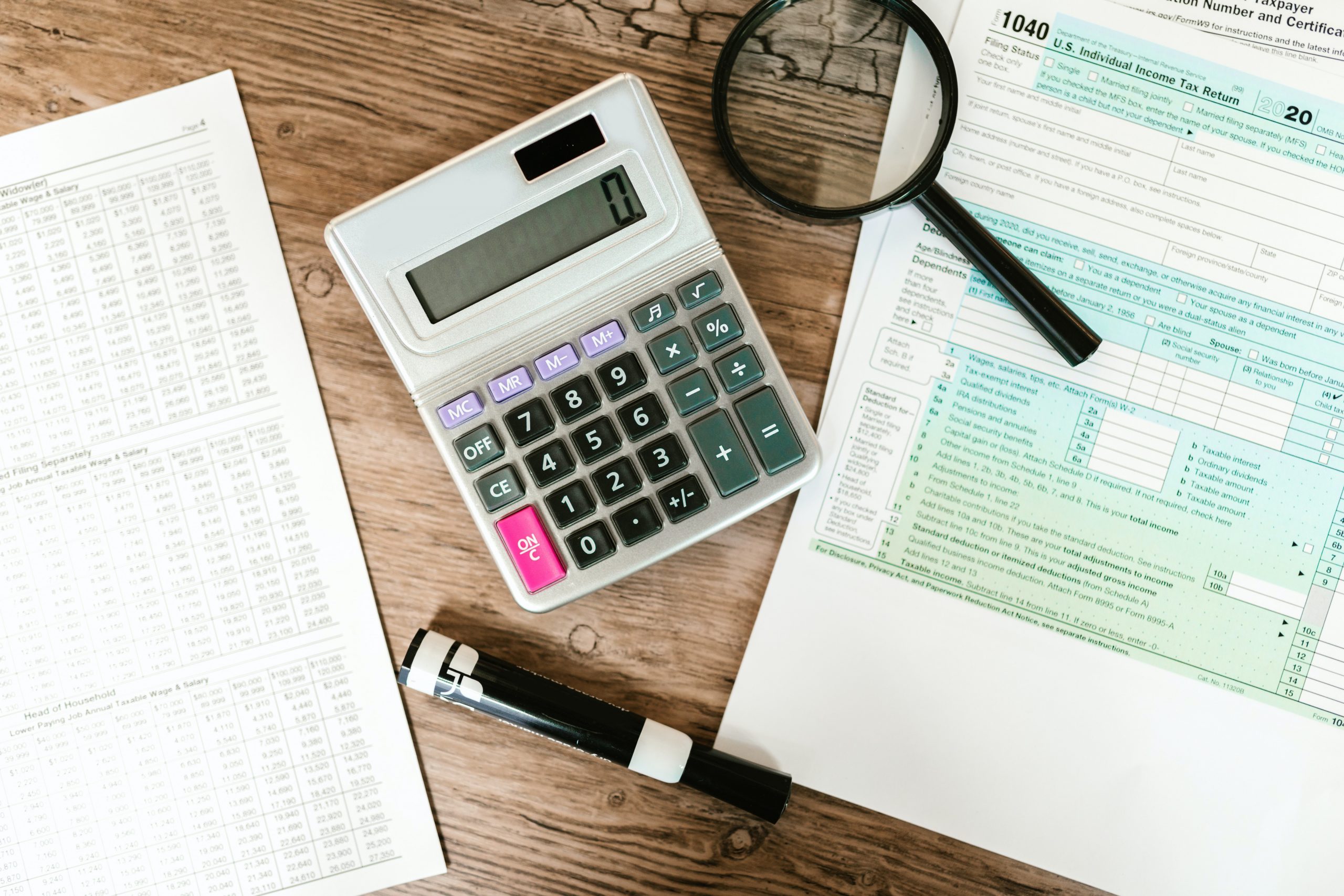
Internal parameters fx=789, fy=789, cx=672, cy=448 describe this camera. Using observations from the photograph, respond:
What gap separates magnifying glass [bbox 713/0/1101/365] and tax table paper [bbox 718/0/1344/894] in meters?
0.03

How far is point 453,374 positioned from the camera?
59cm

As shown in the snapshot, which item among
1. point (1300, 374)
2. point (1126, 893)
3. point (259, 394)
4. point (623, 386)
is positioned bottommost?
point (1126, 893)

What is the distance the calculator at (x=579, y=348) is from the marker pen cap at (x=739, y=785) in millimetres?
177

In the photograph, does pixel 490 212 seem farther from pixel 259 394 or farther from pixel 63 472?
pixel 63 472

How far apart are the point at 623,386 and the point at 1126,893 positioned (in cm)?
59

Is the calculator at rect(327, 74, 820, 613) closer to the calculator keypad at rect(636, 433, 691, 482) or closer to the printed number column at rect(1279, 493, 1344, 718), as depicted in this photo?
the calculator keypad at rect(636, 433, 691, 482)

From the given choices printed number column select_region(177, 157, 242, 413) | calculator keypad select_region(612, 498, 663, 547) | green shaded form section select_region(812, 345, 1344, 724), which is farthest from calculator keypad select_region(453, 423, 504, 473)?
green shaded form section select_region(812, 345, 1344, 724)

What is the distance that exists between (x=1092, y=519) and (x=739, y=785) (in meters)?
0.36

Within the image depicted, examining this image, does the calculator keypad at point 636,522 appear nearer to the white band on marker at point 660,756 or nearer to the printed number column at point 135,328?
the white band on marker at point 660,756

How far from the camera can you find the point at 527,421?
23.3 inches

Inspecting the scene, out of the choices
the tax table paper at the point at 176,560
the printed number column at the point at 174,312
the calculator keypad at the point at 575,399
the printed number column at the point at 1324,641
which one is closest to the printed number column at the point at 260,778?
the tax table paper at the point at 176,560

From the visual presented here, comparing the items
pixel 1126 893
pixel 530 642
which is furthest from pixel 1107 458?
pixel 530 642

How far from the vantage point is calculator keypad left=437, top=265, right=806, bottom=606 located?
0.59 m

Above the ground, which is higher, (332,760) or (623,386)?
(623,386)
